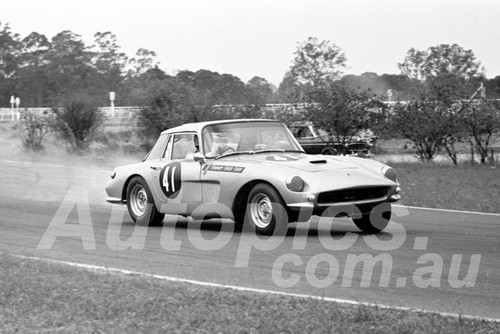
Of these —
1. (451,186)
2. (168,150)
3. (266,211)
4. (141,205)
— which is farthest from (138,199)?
(451,186)

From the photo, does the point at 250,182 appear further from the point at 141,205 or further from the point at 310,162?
the point at 141,205

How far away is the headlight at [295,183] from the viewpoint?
10281 mm

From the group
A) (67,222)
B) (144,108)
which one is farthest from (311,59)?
(67,222)

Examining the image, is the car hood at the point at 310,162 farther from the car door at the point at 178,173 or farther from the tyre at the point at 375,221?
the car door at the point at 178,173

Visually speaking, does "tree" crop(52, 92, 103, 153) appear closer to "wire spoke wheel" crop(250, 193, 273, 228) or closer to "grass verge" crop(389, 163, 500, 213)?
"grass verge" crop(389, 163, 500, 213)

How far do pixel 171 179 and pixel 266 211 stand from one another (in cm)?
186

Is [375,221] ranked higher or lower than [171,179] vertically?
lower

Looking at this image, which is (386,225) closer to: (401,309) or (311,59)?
(401,309)

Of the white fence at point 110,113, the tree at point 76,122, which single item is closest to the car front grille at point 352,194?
the white fence at point 110,113

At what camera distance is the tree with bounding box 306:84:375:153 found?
2622cm

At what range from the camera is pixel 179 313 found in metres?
6.18

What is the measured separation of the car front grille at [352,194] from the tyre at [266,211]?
1.62ft

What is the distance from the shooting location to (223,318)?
6.00 m

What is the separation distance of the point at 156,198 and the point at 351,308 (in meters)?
6.34
